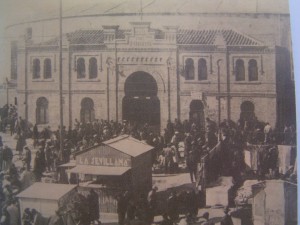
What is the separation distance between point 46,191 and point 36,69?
3.60 feet

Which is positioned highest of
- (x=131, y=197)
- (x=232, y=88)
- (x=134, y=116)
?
(x=232, y=88)

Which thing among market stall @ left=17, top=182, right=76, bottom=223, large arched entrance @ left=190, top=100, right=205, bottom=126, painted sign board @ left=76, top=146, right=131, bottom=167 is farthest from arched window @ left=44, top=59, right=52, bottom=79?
large arched entrance @ left=190, top=100, right=205, bottom=126

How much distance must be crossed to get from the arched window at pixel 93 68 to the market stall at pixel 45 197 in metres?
0.99

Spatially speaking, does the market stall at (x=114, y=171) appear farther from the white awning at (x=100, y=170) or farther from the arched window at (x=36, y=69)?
the arched window at (x=36, y=69)

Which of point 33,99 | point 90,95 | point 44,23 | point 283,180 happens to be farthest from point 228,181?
point 44,23

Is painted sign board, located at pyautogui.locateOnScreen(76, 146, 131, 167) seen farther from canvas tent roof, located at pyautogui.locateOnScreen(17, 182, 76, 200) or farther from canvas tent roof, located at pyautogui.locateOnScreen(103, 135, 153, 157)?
canvas tent roof, located at pyautogui.locateOnScreen(17, 182, 76, 200)

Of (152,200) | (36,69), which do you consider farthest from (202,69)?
(36,69)

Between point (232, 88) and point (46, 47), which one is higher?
point (46, 47)

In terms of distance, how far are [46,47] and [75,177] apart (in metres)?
1.19

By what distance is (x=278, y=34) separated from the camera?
12.9 ft

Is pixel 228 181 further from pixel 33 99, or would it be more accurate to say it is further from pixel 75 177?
A: pixel 33 99

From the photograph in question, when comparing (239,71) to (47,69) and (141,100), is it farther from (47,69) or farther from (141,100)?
(47,69)

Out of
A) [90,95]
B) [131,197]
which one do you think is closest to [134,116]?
[90,95]

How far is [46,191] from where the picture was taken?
3.89 meters
